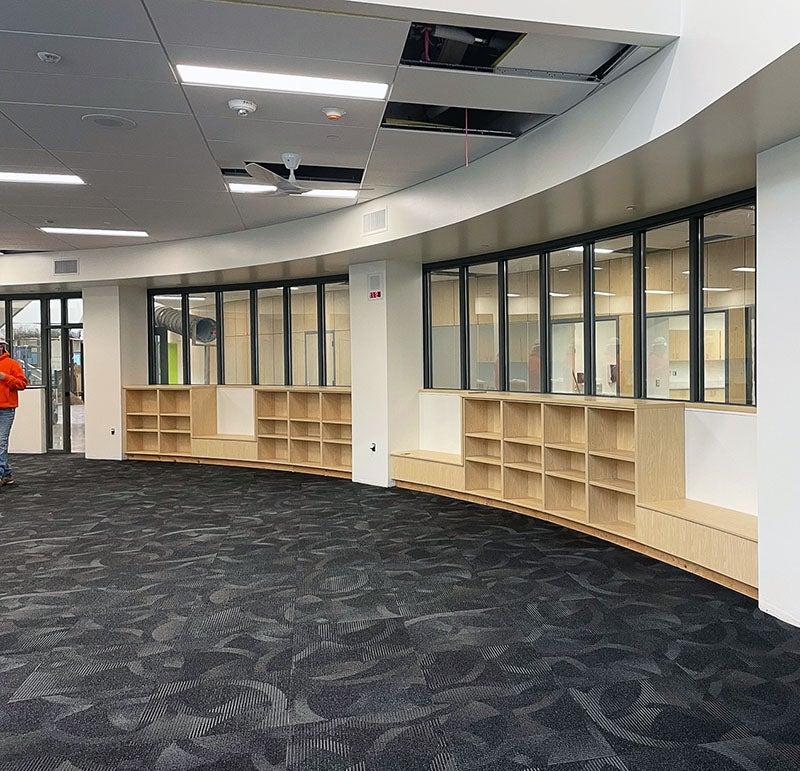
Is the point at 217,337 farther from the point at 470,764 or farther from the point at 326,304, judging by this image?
the point at 470,764

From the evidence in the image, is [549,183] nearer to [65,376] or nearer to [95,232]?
[95,232]

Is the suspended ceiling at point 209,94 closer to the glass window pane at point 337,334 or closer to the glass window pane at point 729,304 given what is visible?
the glass window pane at point 729,304

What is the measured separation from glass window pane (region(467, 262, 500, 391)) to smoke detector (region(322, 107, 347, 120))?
3538 millimetres

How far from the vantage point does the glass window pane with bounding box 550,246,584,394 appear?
6902 millimetres

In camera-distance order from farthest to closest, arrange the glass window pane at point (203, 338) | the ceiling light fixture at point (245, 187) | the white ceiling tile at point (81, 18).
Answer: the glass window pane at point (203, 338), the ceiling light fixture at point (245, 187), the white ceiling tile at point (81, 18)

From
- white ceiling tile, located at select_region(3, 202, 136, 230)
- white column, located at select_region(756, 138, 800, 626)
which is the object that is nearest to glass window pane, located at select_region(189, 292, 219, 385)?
white ceiling tile, located at select_region(3, 202, 136, 230)

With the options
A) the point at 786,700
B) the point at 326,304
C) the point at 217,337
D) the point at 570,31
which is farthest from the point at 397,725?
the point at 217,337

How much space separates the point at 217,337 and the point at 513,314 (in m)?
5.11

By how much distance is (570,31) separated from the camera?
3.38 m

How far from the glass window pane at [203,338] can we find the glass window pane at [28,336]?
277cm

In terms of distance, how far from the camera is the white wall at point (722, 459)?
490cm

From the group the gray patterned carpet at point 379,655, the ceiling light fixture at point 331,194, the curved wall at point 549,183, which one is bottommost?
the gray patterned carpet at point 379,655

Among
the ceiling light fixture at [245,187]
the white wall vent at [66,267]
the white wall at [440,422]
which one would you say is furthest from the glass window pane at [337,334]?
the white wall vent at [66,267]

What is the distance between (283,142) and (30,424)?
8501 millimetres
